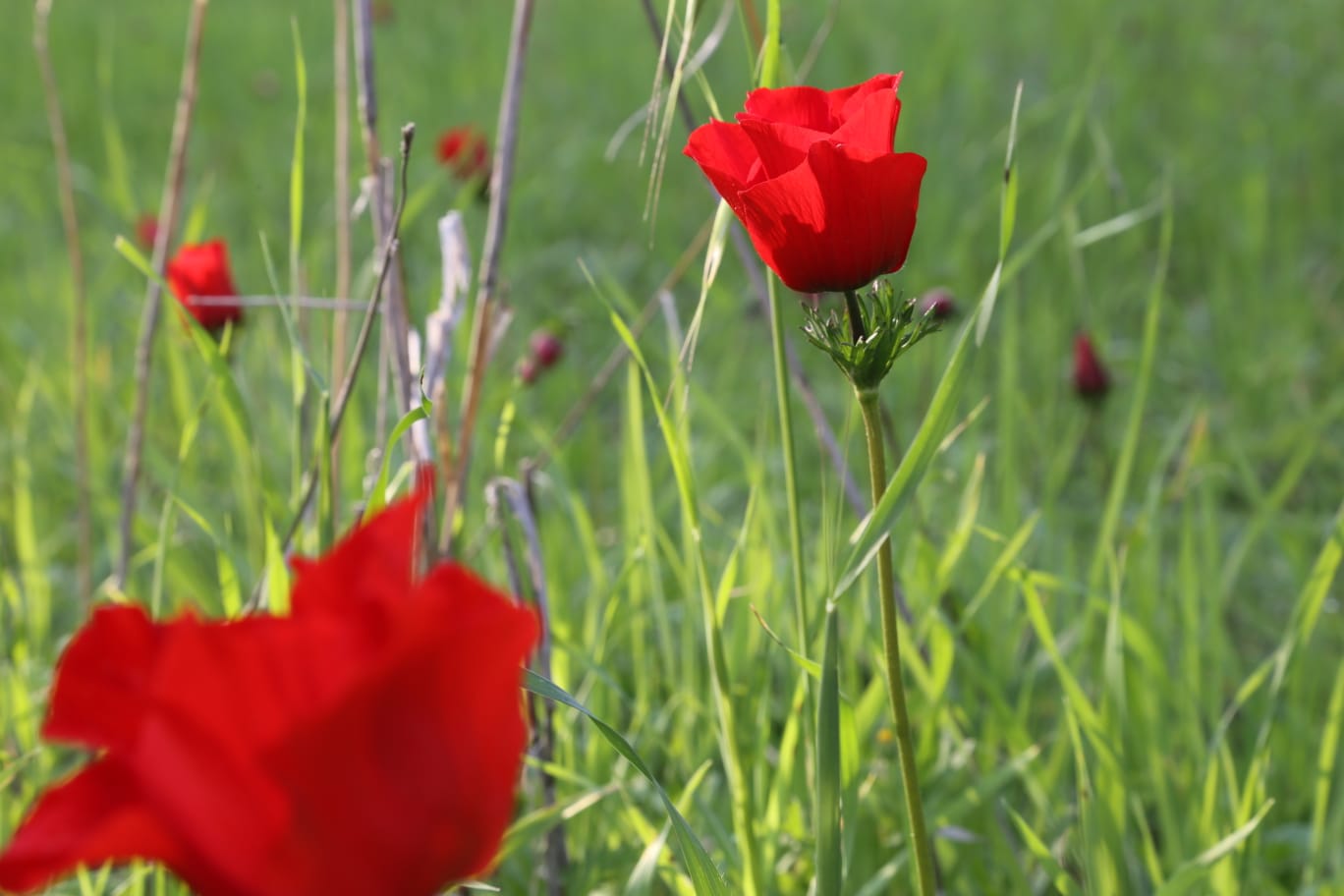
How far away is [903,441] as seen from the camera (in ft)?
6.02

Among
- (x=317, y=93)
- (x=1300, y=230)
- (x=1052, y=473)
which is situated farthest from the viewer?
Result: (x=317, y=93)

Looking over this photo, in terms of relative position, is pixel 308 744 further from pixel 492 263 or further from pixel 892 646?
pixel 492 263

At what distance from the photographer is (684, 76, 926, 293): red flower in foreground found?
0.48 m

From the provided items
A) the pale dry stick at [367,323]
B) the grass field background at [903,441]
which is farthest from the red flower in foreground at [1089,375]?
the pale dry stick at [367,323]

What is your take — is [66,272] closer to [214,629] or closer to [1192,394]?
[1192,394]

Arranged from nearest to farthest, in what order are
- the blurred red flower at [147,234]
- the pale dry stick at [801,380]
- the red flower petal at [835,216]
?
1. the red flower petal at [835,216]
2. the pale dry stick at [801,380]
3. the blurred red flower at [147,234]

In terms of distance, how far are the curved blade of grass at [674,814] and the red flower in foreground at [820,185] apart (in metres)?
0.19

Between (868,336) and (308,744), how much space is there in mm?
316

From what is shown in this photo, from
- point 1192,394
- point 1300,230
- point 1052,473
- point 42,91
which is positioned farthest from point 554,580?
point 42,91

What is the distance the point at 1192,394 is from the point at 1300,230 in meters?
0.76

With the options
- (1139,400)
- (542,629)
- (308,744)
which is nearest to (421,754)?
(308,744)

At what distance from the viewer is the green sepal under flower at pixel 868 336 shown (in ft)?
1.61

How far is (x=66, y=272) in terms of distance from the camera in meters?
2.30

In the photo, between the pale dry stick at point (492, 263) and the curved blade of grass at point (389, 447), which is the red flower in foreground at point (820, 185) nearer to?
the curved blade of grass at point (389, 447)
